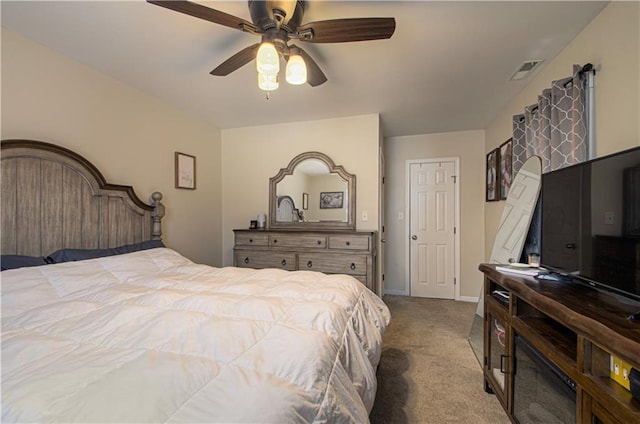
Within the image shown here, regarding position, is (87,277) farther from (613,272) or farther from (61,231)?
(613,272)

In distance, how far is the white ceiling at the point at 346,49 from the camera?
5.18 ft

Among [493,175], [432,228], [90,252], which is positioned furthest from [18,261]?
[493,175]

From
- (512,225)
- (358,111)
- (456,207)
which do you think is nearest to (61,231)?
(358,111)

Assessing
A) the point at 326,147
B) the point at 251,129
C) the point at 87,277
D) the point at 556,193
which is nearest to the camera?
the point at 556,193

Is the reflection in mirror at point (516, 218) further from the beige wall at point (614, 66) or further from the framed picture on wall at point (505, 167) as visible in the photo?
the beige wall at point (614, 66)

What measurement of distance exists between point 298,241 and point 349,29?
2173 millimetres

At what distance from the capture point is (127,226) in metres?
2.44

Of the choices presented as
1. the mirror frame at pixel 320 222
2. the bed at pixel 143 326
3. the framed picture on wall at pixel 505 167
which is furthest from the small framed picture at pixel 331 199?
the framed picture on wall at pixel 505 167

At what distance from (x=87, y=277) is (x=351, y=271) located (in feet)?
7.06

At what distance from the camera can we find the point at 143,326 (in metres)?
1.05

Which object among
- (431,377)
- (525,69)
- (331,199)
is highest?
(525,69)

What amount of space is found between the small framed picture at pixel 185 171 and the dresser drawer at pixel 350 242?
181 cm

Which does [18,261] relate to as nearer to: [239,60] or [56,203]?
[56,203]

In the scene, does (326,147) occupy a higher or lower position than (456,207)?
higher
